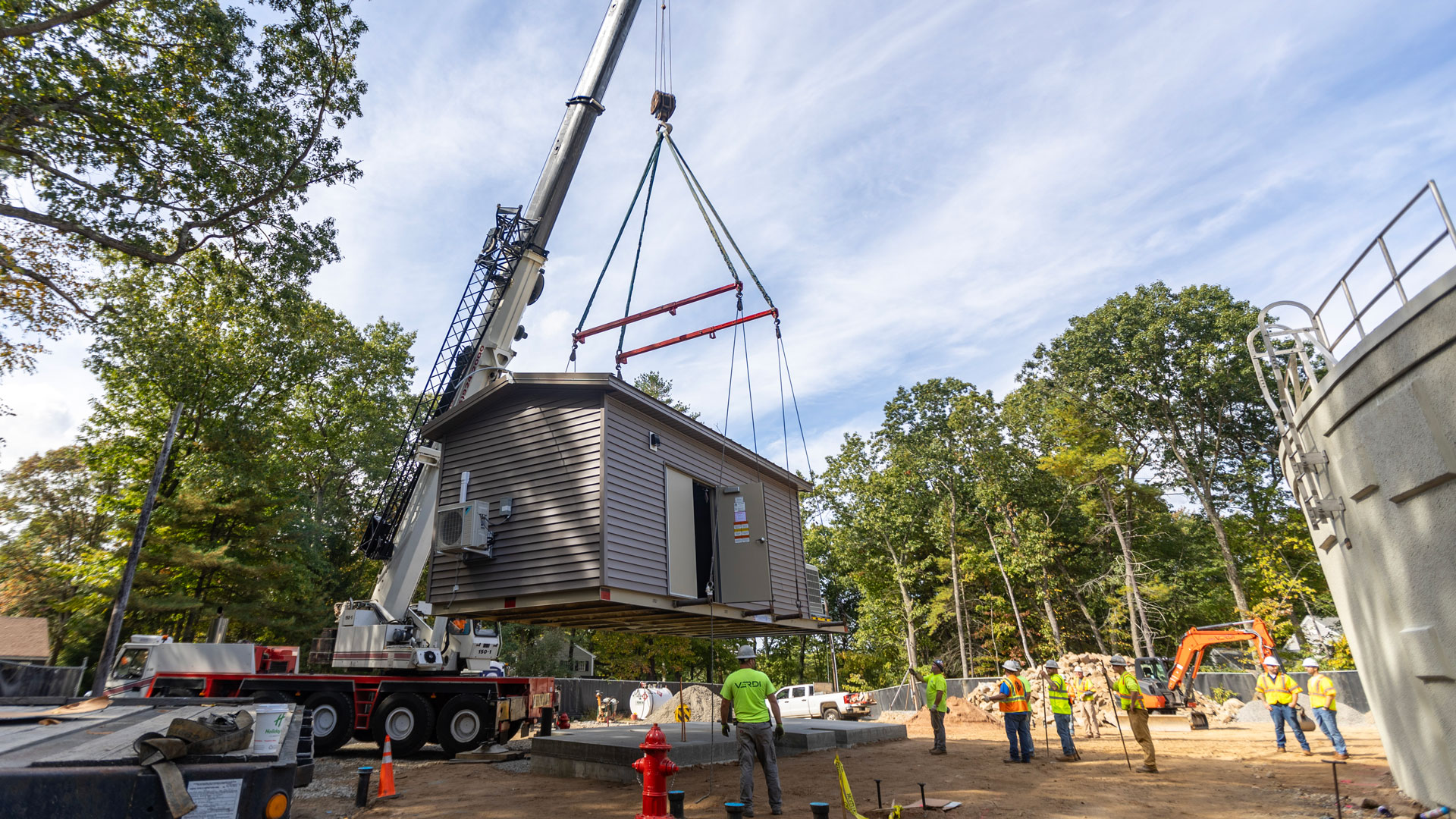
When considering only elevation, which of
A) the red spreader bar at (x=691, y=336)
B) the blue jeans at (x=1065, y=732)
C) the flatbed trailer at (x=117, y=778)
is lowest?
the blue jeans at (x=1065, y=732)

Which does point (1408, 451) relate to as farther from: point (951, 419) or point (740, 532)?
point (951, 419)

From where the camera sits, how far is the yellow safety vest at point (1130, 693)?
11.1 metres

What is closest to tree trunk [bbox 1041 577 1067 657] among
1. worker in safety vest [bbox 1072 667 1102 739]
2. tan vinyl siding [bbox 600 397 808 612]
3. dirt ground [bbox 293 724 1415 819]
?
worker in safety vest [bbox 1072 667 1102 739]

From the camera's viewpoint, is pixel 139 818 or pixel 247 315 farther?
pixel 247 315

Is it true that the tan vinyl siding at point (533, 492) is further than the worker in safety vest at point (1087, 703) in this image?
No

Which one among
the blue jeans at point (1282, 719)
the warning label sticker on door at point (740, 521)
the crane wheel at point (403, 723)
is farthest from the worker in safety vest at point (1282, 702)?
the crane wheel at point (403, 723)

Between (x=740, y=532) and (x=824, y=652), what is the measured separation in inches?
1376

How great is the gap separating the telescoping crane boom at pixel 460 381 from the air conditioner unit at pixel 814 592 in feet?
23.0

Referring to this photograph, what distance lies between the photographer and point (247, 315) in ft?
88.2

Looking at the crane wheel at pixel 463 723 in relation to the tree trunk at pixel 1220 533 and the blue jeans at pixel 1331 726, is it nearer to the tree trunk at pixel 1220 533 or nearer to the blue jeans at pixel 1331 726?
the blue jeans at pixel 1331 726

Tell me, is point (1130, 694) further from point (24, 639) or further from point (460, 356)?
point (24, 639)

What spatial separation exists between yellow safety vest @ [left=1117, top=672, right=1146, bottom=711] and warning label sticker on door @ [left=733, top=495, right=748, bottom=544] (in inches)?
244

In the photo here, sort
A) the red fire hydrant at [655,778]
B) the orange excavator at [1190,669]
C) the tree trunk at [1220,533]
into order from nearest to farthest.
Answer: the red fire hydrant at [655,778]
the orange excavator at [1190,669]
the tree trunk at [1220,533]

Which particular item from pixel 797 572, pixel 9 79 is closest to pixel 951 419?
pixel 797 572
